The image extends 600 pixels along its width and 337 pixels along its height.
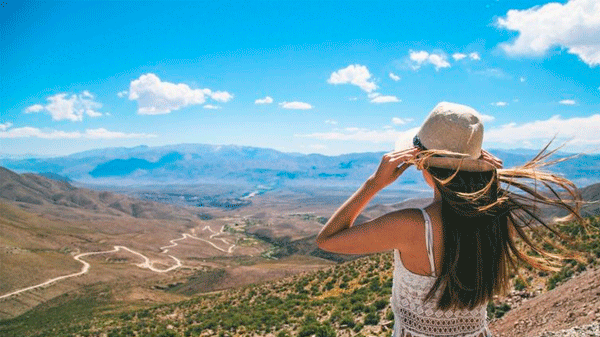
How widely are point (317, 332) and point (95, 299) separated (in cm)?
4528

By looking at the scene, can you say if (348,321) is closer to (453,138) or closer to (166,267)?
(453,138)

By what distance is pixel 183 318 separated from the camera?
24.3m

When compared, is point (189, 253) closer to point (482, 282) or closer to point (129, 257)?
point (129, 257)

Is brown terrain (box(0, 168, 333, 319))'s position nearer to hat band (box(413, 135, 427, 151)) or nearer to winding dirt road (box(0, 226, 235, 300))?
winding dirt road (box(0, 226, 235, 300))

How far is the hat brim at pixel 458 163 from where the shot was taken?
262 centimetres

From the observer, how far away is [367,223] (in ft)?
8.39

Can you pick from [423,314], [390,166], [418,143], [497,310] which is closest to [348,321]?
[497,310]

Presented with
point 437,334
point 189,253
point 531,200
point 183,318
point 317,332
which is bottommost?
point 189,253

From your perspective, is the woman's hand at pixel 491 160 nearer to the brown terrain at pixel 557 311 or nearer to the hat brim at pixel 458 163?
the hat brim at pixel 458 163

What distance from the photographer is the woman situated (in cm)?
256

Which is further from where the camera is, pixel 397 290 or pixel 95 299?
pixel 95 299

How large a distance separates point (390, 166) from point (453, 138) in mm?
446

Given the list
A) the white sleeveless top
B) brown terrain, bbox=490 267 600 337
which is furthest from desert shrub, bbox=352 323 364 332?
the white sleeveless top

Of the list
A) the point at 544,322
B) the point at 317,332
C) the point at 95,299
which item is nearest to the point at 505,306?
the point at 544,322
